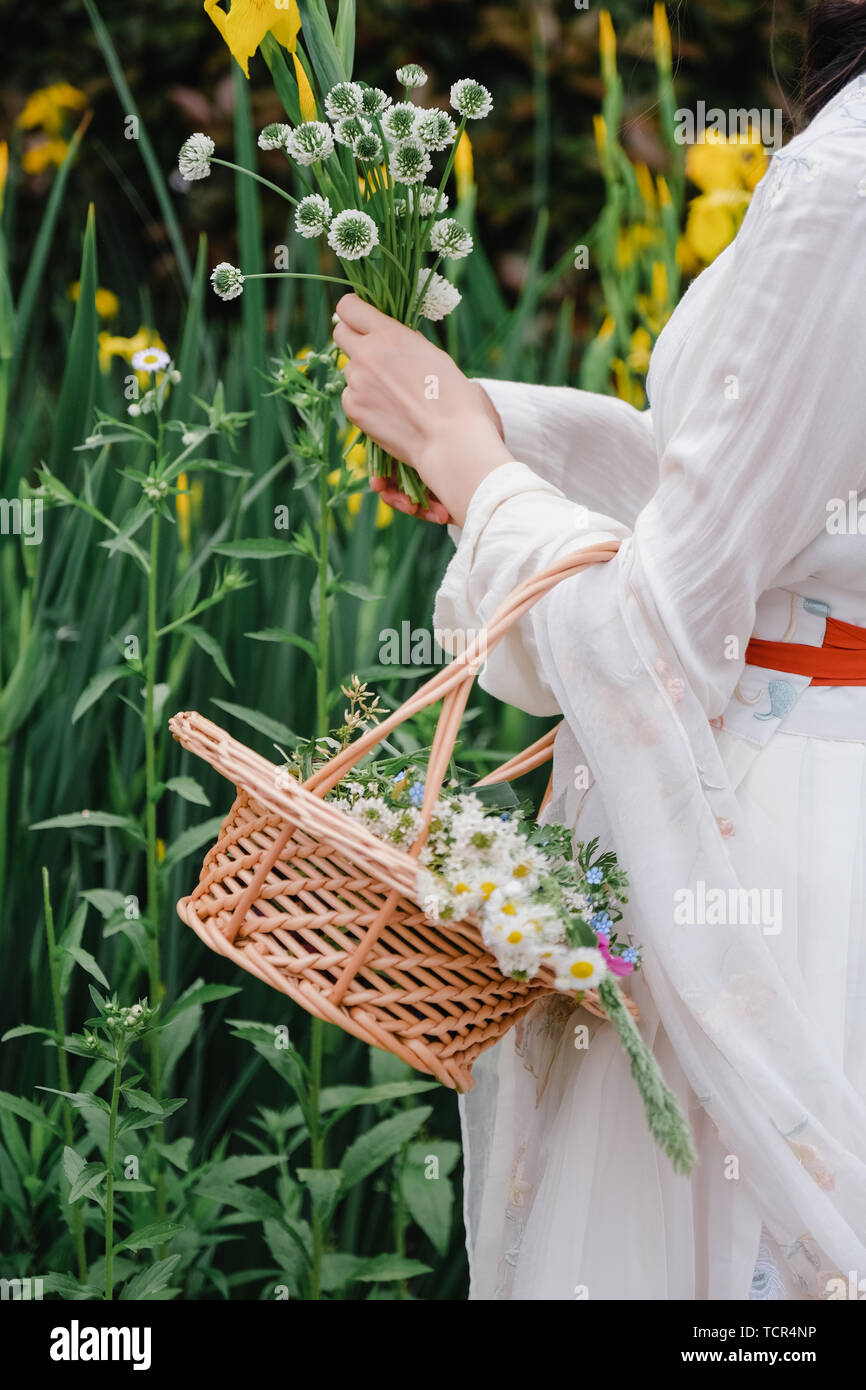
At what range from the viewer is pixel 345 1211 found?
1.50 meters

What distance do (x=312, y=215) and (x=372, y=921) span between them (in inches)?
20.3

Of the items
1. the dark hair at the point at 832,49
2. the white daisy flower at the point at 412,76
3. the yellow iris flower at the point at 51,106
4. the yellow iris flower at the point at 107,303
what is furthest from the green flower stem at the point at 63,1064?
the yellow iris flower at the point at 51,106

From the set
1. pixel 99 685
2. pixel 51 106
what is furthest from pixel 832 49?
pixel 51 106

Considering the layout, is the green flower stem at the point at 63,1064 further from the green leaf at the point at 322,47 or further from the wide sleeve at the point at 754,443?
the green leaf at the point at 322,47

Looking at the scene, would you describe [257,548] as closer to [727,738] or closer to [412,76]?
[412,76]

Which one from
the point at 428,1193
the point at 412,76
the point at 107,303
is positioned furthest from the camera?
the point at 107,303

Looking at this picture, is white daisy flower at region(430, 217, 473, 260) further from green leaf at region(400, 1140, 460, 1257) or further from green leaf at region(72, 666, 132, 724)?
green leaf at region(400, 1140, 460, 1257)

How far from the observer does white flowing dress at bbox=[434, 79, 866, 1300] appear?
81 cm

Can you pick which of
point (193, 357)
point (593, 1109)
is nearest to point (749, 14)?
point (193, 357)

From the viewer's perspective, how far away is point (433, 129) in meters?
0.95

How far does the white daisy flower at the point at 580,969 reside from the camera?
2.50ft

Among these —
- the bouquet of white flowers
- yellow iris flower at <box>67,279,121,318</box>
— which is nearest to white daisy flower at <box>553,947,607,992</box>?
the bouquet of white flowers

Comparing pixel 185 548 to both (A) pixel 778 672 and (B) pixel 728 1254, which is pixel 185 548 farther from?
(B) pixel 728 1254
